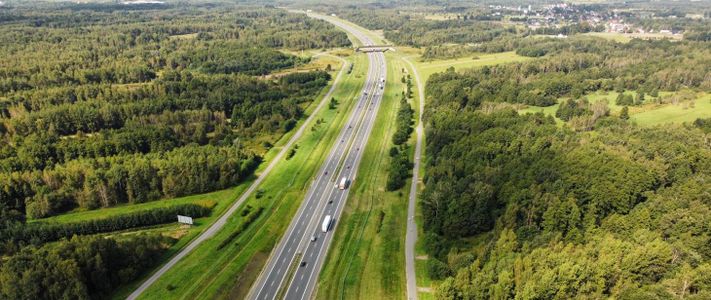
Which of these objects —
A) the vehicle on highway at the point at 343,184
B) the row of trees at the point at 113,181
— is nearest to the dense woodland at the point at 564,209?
the vehicle on highway at the point at 343,184

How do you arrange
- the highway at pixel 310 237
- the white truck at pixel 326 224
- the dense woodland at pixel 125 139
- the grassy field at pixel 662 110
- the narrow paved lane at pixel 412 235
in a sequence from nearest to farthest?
the narrow paved lane at pixel 412 235
the highway at pixel 310 237
the white truck at pixel 326 224
the dense woodland at pixel 125 139
the grassy field at pixel 662 110

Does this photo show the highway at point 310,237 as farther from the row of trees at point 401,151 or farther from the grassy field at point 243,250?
the row of trees at point 401,151

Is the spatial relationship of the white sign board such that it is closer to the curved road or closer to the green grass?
the curved road

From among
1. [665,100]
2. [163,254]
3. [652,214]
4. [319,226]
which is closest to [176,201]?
[163,254]

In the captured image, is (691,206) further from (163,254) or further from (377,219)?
(163,254)

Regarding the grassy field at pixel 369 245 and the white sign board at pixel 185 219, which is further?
the white sign board at pixel 185 219

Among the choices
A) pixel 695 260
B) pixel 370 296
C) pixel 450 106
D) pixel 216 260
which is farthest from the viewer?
pixel 450 106
